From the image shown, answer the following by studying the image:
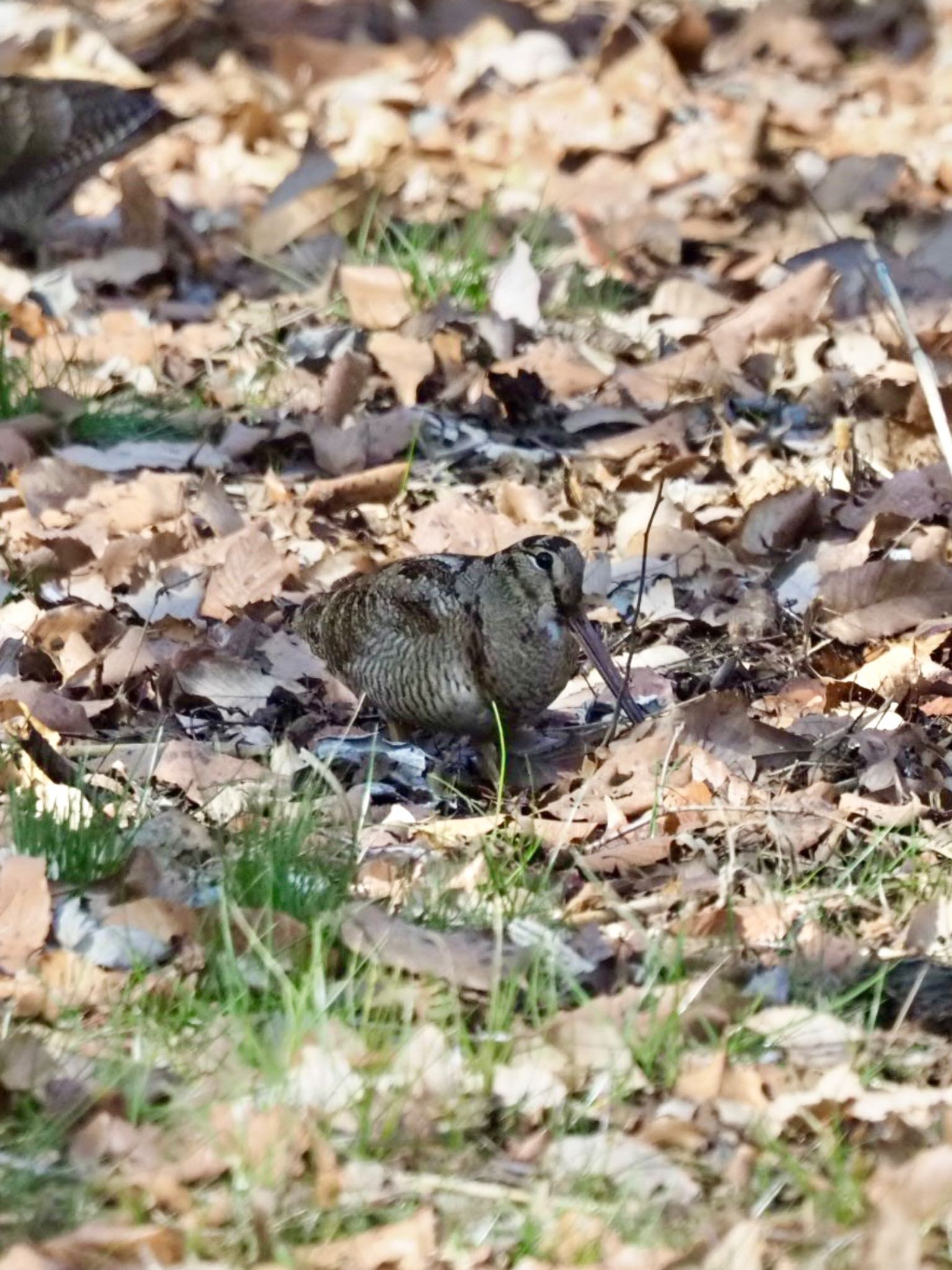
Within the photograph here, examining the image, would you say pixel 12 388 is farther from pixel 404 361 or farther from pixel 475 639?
pixel 475 639

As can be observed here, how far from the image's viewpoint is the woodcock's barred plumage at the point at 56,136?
25.6 feet

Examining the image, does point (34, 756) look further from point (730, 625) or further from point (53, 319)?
point (53, 319)

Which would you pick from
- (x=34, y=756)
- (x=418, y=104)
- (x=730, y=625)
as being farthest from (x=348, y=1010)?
(x=418, y=104)

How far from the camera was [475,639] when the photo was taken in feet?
14.5

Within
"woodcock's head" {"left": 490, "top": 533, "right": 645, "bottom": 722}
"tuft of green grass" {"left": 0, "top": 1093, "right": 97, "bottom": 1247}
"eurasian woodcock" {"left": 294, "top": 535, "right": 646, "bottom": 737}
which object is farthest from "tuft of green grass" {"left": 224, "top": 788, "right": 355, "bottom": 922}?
"woodcock's head" {"left": 490, "top": 533, "right": 645, "bottom": 722}

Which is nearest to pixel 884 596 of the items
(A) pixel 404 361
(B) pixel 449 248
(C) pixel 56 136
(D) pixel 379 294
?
(A) pixel 404 361

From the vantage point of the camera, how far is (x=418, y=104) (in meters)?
8.88

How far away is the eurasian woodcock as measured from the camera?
4359 mm

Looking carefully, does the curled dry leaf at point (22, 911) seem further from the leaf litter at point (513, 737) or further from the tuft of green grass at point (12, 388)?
the tuft of green grass at point (12, 388)

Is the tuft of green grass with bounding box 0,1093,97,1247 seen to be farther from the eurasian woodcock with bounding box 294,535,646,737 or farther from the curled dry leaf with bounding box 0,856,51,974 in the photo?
the eurasian woodcock with bounding box 294,535,646,737

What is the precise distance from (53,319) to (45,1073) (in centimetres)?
441

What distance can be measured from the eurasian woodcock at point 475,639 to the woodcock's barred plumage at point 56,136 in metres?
3.77

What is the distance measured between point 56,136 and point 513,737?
4373 mm

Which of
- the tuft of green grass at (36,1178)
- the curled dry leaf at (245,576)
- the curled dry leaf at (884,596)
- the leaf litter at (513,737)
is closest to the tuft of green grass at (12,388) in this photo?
the leaf litter at (513,737)
